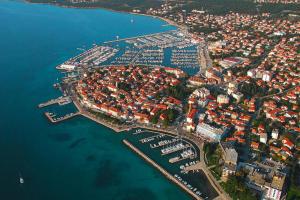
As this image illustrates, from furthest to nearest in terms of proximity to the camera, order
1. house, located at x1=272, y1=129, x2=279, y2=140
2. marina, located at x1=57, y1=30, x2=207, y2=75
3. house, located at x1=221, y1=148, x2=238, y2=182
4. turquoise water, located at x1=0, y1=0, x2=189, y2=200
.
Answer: marina, located at x1=57, y1=30, x2=207, y2=75 → house, located at x1=272, y1=129, x2=279, y2=140 → turquoise water, located at x1=0, y1=0, x2=189, y2=200 → house, located at x1=221, y1=148, x2=238, y2=182

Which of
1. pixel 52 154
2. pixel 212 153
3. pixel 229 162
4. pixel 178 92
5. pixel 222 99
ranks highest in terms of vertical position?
pixel 222 99

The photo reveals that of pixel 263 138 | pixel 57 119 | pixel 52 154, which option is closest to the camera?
pixel 52 154

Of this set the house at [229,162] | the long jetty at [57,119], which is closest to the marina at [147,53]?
the long jetty at [57,119]

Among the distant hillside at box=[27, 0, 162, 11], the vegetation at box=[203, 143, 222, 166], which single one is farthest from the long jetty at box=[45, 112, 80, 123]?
the distant hillside at box=[27, 0, 162, 11]

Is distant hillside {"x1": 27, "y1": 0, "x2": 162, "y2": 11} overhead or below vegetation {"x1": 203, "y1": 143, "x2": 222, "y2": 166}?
overhead

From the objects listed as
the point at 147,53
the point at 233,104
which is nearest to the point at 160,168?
the point at 233,104

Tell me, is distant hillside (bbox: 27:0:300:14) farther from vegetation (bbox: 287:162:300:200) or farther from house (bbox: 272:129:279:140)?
vegetation (bbox: 287:162:300:200)

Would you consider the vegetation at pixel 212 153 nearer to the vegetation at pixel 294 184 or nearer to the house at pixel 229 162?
the house at pixel 229 162

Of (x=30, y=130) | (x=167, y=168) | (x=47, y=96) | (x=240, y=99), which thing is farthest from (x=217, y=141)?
(x=47, y=96)

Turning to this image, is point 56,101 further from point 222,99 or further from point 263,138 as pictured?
point 263,138
